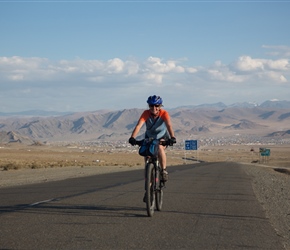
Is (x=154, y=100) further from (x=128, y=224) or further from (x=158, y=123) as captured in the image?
(x=128, y=224)

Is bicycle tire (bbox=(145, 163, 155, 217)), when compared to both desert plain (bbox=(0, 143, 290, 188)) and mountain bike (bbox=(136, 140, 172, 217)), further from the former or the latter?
desert plain (bbox=(0, 143, 290, 188))

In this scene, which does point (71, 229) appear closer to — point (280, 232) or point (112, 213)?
point (112, 213)

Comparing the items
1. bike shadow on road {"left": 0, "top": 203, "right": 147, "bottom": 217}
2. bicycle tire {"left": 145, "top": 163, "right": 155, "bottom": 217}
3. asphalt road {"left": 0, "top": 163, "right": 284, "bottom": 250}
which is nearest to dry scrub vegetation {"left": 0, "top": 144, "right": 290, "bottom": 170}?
asphalt road {"left": 0, "top": 163, "right": 284, "bottom": 250}

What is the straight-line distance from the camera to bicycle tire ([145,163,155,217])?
34.0ft

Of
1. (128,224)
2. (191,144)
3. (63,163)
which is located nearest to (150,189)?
(128,224)

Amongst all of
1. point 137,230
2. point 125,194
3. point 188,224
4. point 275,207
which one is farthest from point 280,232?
point 125,194

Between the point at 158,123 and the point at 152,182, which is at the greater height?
the point at 158,123

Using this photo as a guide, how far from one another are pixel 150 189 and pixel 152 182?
21 cm

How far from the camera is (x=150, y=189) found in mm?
10641

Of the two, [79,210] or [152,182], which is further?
[79,210]

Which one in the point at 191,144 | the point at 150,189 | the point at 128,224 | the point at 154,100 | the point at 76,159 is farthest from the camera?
the point at 191,144

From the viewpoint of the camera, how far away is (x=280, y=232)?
980 cm

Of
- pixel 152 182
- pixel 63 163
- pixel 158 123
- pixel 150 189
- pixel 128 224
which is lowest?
pixel 63 163

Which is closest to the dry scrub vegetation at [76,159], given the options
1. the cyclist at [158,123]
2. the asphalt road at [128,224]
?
the asphalt road at [128,224]
